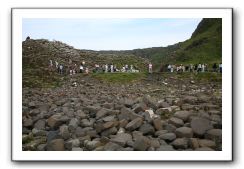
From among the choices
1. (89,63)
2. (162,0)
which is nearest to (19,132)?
(162,0)

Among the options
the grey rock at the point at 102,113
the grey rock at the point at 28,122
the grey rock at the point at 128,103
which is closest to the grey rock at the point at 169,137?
the grey rock at the point at 102,113

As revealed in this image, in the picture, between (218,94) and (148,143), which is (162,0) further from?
(148,143)

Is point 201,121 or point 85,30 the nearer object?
point 201,121

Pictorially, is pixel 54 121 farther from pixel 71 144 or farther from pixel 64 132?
pixel 71 144

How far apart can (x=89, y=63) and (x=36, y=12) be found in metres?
12.5

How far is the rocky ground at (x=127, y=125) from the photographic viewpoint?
20.6 ft

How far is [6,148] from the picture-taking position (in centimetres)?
643

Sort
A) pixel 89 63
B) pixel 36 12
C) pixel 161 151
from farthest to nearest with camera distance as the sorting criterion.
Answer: pixel 89 63 → pixel 36 12 → pixel 161 151

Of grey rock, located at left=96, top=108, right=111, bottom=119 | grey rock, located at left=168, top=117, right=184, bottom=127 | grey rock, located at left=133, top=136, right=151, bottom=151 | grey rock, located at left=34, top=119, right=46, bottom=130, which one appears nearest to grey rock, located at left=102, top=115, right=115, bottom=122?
grey rock, located at left=96, top=108, right=111, bottom=119

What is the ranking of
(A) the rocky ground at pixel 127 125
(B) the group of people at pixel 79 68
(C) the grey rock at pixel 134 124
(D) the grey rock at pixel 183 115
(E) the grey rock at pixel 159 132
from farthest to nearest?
(B) the group of people at pixel 79 68 → (D) the grey rock at pixel 183 115 → (C) the grey rock at pixel 134 124 → (E) the grey rock at pixel 159 132 → (A) the rocky ground at pixel 127 125

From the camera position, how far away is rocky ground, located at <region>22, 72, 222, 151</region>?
6.29 m

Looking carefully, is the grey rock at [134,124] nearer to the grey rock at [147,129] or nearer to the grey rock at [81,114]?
the grey rock at [147,129]

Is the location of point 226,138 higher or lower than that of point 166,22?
lower

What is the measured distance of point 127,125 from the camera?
6.60m
